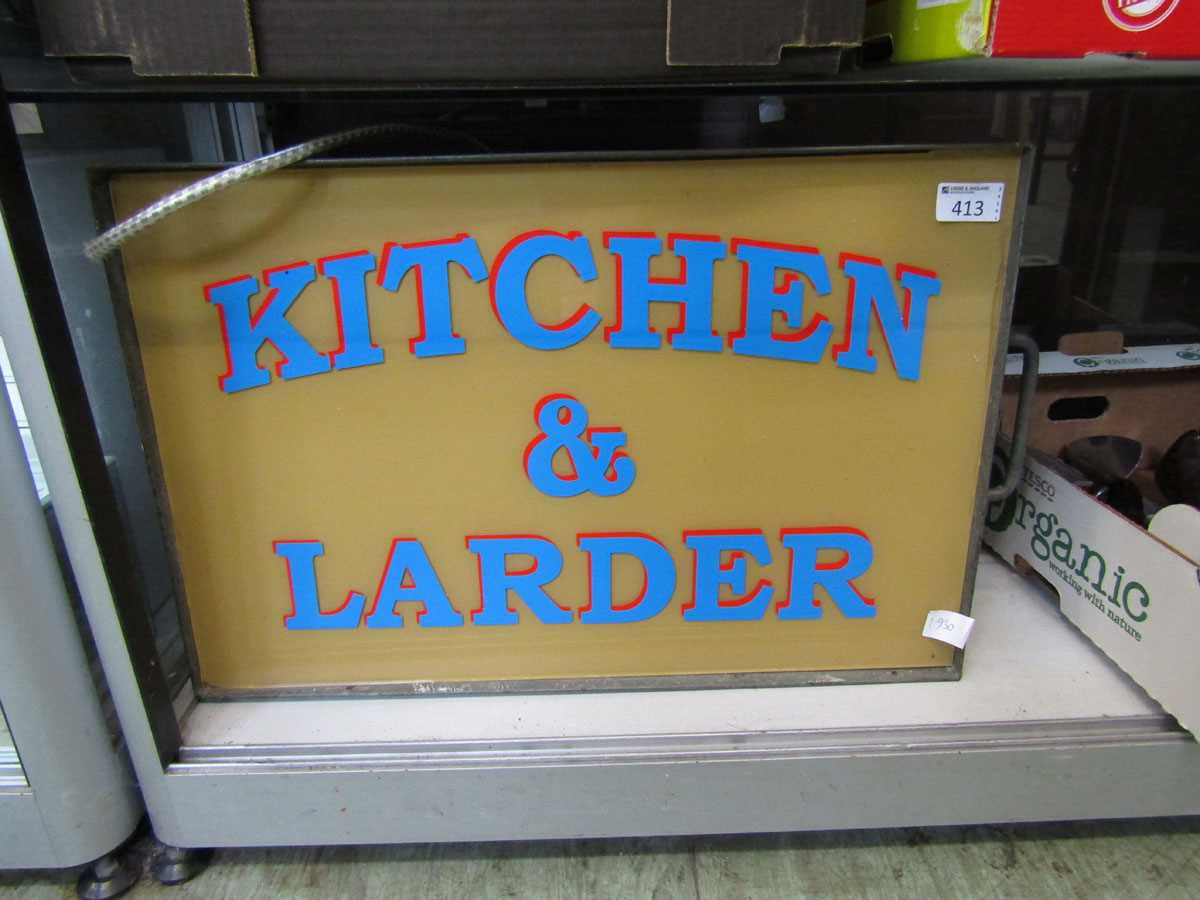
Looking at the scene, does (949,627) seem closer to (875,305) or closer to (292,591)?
(875,305)

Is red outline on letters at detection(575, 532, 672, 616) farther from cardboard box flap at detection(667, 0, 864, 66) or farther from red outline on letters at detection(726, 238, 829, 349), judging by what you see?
cardboard box flap at detection(667, 0, 864, 66)

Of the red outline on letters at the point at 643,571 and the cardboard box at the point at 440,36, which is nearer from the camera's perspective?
the cardboard box at the point at 440,36

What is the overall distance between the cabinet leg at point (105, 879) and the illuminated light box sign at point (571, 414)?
7.5 inches

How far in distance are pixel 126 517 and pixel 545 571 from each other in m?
0.47

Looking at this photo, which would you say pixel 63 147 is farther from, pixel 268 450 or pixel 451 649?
pixel 451 649

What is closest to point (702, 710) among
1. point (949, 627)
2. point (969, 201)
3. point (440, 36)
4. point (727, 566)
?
point (727, 566)

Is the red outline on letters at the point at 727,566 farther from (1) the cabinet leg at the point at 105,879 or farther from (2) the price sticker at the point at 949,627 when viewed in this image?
(1) the cabinet leg at the point at 105,879

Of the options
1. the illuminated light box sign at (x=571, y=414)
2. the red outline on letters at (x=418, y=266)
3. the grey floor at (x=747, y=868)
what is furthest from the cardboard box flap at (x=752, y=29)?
the grey floor at (x=747, y=868)

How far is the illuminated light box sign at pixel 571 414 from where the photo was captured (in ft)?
2.14

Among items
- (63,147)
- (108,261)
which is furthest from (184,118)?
(108,261)

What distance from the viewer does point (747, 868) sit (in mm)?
806

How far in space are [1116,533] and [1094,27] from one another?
0.46 metres

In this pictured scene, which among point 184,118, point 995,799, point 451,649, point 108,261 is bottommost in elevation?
point 995,799

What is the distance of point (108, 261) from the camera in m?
0.65
